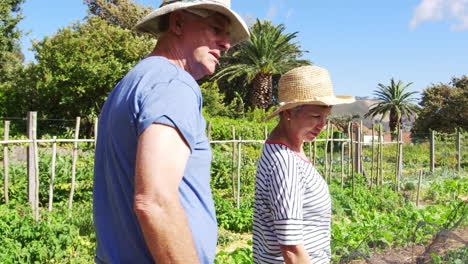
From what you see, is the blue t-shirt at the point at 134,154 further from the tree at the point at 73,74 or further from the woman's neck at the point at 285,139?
the tree at the point at 73,74

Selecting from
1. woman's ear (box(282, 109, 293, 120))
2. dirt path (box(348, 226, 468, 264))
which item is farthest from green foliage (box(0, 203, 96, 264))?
dirt path (box(348, 226, 468, 264))

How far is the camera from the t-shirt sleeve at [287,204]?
1963 mm

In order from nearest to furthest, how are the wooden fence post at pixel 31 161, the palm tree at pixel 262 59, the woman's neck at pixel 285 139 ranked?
the woman's neck at pixel 285 139
the wooden fence post at pixel 31 161
the palm tree at pixel 262 59

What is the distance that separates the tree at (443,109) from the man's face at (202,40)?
32177mm

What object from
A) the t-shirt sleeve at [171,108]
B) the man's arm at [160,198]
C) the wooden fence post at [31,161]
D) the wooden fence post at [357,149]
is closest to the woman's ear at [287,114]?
the t-shirt sleeve at [171,108]

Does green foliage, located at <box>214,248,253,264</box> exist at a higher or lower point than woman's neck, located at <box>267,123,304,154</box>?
lower

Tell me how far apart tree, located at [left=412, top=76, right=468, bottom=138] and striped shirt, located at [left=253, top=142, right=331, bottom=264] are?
3158cm

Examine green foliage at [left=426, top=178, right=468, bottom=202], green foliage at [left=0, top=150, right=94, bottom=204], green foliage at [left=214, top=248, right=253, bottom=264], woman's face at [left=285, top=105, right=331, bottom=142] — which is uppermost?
woman's face at [left=285, top=105, right=331, bottom=142]

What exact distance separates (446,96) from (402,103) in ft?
11.9

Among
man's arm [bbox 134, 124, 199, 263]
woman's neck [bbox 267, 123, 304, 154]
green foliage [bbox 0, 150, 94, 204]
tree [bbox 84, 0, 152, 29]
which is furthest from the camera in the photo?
tree [bbox 84, 0, 152, 29]

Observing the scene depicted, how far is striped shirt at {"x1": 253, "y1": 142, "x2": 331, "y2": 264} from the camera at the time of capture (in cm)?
198

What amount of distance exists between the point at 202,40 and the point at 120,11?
3143 cm

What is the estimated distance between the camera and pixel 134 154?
136cm

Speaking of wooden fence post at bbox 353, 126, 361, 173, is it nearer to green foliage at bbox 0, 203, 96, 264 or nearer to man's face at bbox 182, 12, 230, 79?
green foliage at bbox 0, 203, 96, 264
